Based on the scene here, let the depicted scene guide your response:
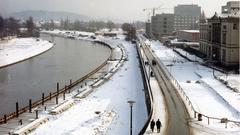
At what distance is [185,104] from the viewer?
23.1 metres

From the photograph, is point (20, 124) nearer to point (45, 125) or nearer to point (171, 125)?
point (45, 125)

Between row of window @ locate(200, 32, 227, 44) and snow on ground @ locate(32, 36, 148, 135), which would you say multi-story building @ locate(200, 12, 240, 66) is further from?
snow on ground @ locate(32, 36, 148, 135)

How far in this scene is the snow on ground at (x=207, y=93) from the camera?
22516 mm

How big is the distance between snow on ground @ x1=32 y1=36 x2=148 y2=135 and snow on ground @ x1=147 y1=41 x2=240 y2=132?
3538 millimetres

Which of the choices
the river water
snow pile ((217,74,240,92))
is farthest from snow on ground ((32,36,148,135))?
snow pile ((217,74,240,92))

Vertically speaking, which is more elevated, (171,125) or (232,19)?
(232,19)

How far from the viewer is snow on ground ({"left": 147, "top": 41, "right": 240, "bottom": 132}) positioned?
886 inches

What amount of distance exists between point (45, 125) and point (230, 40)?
23.4m

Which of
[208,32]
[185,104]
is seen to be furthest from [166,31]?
[185,104]

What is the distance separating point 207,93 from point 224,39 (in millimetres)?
13159

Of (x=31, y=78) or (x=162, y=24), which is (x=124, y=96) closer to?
(x=31, y=78)

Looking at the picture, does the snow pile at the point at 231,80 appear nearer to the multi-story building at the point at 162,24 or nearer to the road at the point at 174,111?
the road at the point at 174,111

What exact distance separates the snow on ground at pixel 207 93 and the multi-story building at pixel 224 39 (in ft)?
7.46

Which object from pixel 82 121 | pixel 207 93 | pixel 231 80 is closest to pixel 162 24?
pixel 231 80
